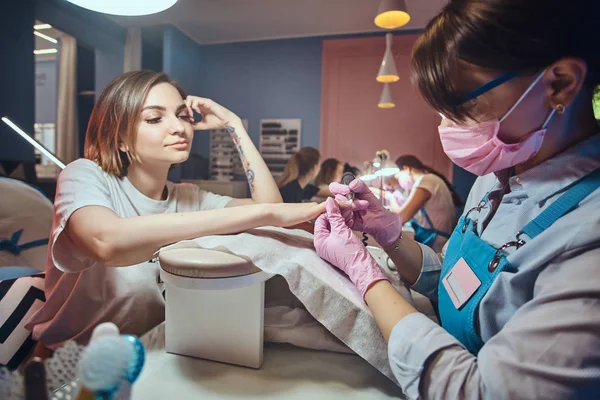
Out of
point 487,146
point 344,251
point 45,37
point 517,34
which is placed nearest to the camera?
point 517,34

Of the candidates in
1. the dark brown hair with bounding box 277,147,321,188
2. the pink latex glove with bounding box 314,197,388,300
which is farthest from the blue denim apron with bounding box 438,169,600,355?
the dark brown hair with bounding box 277,147,321,188

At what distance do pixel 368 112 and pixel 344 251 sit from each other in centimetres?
153

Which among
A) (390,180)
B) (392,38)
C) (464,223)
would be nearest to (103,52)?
(464,223)

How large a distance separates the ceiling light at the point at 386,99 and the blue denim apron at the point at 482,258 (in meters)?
1.47

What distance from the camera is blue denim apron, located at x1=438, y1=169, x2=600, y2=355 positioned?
0.47 meters

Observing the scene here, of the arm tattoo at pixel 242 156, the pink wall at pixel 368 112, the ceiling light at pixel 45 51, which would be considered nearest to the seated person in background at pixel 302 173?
the pink wall at pixel 368 112

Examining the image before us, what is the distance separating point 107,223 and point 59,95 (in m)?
0.86

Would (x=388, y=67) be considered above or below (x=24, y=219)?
above

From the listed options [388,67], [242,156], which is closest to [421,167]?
[388,67]

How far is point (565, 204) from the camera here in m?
0.47

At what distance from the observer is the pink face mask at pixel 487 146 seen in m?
0.53

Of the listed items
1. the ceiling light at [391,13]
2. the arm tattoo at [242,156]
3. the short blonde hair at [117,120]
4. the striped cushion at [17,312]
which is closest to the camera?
the striped cushion at [17,312]

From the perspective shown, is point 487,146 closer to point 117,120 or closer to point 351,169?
point 117,120

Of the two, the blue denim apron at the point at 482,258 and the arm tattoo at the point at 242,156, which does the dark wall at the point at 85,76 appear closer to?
the arm tattoo at the point at 242,156
